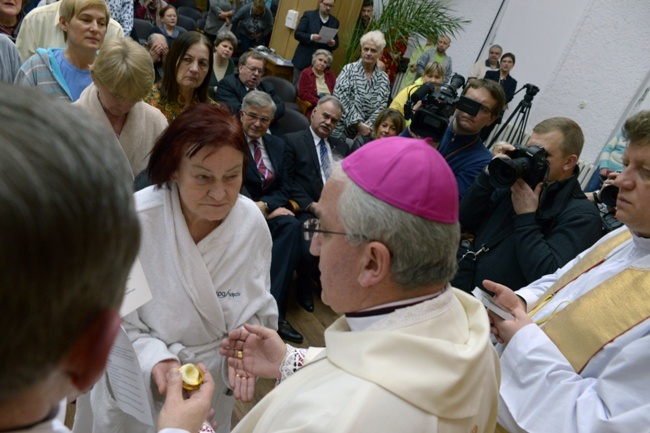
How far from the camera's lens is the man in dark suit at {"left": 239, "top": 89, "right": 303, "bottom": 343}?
3.41 meters

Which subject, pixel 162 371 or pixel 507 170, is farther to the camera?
pixel 507 170

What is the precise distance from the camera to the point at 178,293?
1.65m

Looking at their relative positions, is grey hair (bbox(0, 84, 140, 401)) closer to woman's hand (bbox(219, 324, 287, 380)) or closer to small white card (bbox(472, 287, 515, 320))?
woman's hand (bbox(219, 324, 287, 380))

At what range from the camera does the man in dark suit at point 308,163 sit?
12.3 feet

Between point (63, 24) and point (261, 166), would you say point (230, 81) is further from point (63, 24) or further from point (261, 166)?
point (63, 24)

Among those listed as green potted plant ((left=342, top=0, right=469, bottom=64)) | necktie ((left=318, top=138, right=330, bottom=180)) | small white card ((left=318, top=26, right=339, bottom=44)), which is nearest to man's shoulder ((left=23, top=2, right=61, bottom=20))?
necktie ((left=318, top=138, right=330, bottom=180))

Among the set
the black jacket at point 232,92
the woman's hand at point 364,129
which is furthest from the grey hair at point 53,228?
the woman's hand at point 364,129

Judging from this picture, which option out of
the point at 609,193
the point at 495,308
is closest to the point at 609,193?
the point at 609,193

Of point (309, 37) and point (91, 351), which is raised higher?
point (91, 351)

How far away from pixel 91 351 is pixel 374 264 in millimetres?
641

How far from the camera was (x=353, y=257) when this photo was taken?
1066 mm

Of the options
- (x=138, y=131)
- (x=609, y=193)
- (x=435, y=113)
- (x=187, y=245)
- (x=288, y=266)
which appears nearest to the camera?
(x=187, y=245)

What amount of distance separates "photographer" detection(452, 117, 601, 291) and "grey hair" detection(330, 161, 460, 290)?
144 cm

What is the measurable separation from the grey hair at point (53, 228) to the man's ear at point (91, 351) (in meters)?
0.01
